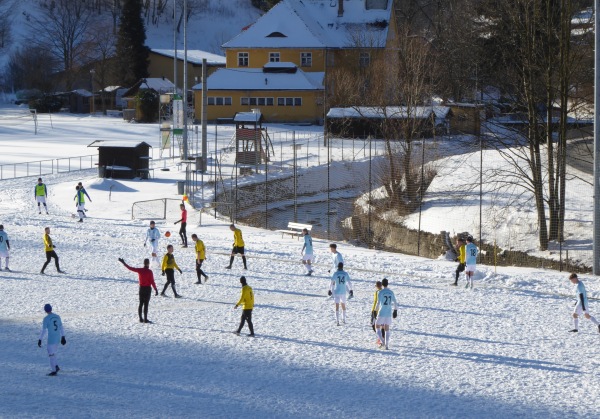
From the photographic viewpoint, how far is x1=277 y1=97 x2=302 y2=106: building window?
75.7 meters

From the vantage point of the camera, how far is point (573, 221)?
35562mm

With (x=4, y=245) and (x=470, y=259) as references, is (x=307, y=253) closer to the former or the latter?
(x=470, y=259)

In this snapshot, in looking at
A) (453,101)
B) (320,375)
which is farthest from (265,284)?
(453,101)

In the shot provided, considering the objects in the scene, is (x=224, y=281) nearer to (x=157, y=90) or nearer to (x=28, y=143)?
(x=28, y=143)

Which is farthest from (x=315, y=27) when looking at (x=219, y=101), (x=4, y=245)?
Result: (x=4, y=245)

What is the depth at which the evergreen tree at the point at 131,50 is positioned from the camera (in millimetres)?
95188

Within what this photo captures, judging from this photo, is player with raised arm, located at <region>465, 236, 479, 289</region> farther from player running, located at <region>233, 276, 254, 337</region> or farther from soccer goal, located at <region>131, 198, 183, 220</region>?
soccer goal, located at <region>131, 198, 183, 220</region>

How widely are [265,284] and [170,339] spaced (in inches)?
250

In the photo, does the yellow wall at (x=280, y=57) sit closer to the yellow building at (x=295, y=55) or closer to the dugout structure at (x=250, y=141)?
the yellow building at (x=295, y=55)

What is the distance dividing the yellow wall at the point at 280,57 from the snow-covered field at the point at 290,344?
167 feet

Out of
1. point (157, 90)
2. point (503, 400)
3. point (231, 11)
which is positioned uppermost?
point (231, 11)

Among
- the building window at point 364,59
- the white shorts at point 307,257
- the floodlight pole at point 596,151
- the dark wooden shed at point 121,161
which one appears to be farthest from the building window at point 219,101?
the white shorts at point 307,257

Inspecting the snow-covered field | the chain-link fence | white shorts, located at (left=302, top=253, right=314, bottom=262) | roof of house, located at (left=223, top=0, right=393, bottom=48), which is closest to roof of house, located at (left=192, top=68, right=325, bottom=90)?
roof of house, located at (left=223, top=0, right=393, bottom=48)

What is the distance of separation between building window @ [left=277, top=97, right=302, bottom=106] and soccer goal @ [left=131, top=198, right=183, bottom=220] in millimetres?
36457
